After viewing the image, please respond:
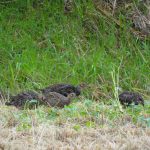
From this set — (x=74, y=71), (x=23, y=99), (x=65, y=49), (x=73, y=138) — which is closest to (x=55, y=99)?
(x=23, y=99)

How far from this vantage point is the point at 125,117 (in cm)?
447

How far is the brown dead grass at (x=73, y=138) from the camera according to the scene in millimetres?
3678

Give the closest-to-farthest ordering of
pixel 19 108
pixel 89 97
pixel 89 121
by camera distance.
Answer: pixel 89 121, pixel 19 108, pixel 89 97

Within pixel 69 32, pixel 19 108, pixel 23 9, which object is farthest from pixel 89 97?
pixel 23 9

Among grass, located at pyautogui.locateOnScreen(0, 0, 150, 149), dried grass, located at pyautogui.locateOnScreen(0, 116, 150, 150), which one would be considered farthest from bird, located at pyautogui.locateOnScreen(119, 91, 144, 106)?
dried grass, located at pyautogui.locateOnScreen(0, 116, 150, 150)

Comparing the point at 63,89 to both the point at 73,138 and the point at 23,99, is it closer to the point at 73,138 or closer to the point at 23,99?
the point at 23,99

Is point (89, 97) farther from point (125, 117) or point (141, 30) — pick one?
point (141, 30)

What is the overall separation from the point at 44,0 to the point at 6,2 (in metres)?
0.56

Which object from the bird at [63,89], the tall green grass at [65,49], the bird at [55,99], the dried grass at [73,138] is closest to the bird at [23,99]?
the bird at [55,99]

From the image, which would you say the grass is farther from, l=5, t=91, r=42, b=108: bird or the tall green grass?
l=5, t=91, r=42, b=108: bird

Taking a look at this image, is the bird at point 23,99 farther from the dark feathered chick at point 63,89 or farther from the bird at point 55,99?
the dark feathered chick at point 63,89

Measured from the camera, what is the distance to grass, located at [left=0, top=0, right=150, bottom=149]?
3979 millimetres

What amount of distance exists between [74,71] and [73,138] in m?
2.45

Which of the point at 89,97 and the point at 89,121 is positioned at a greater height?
the point at 89,121
